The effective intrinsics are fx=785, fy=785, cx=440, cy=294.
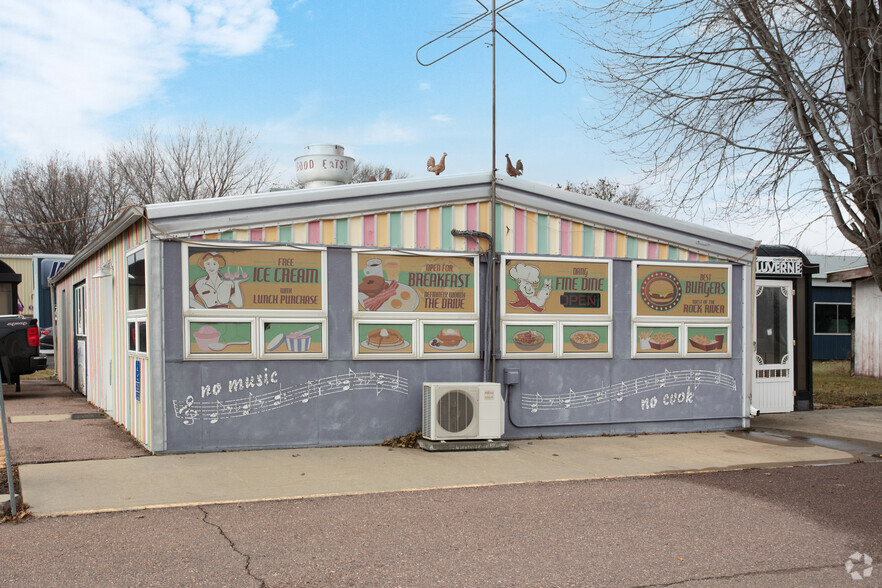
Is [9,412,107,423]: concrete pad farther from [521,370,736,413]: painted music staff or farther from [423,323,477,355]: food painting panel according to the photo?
[521,370,736,413]: painted music staff

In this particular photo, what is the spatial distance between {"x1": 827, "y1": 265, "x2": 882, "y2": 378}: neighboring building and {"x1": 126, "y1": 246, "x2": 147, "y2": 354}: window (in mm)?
18030

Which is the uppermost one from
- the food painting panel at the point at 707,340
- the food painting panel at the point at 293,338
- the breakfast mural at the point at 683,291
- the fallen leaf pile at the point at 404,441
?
the breakfast mural at the point at 683,291

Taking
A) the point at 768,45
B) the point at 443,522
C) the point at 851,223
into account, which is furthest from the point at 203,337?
the point at 851,223

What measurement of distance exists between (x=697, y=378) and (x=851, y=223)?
500cm

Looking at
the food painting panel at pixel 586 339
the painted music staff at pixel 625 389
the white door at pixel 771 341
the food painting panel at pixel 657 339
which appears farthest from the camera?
the white door at pixel 771 341

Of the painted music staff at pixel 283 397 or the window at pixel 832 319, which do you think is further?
the window at pixel 832 319

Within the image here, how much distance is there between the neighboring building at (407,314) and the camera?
855 cm

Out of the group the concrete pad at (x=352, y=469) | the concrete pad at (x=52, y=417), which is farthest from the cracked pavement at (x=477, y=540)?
the concrete pad at (x=52, y=417)

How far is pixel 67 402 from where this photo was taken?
45.4 feet

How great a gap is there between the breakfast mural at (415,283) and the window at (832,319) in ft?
71.5

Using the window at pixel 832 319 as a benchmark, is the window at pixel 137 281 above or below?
above

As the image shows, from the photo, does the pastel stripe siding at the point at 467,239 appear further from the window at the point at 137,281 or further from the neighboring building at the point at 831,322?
the neighboring building at the point at 831,322

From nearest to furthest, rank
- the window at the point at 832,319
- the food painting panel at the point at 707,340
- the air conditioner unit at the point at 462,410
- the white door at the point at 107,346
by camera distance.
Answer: the air conditioner unit at the point at 462,410 < the food painting panel at the point at 707,340 < the white door at the point at 107,346 < the window at the point at 832,319

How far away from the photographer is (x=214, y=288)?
28.2ft
